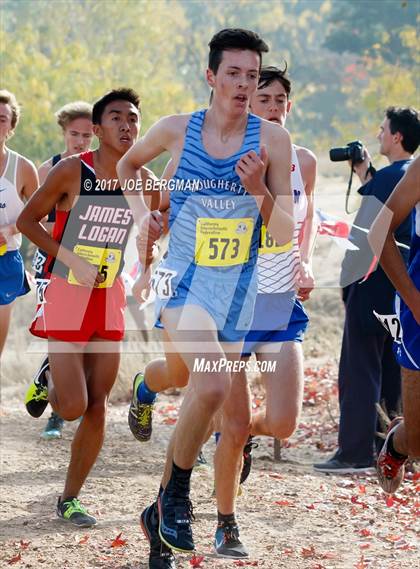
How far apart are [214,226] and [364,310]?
2978mm

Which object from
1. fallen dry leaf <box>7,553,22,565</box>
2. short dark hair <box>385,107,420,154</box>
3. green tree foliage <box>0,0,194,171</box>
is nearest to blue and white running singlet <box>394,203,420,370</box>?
fallen dry leaf <box>7,553,22,565</box>

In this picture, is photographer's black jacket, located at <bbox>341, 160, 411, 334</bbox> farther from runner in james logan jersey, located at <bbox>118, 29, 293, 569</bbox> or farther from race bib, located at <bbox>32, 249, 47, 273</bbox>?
runner in james logan jersey, located at <bbox>118, 29, 293, 569</bbox>

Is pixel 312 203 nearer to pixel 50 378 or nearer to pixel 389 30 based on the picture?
pixel 50 378

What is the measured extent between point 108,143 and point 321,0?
75.5 meters

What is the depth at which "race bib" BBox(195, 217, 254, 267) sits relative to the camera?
4871 mm

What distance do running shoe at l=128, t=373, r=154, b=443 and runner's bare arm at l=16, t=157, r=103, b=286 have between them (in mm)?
922

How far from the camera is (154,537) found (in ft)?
16.4

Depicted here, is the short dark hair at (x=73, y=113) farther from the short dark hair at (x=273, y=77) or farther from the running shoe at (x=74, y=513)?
the running shoe at (x=74, y=513)

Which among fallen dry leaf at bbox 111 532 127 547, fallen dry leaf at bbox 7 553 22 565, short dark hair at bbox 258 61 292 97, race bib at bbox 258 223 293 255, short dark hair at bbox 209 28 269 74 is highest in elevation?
short dark hair at bbox 258 61 292 97

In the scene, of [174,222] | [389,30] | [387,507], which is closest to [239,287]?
[174,222]

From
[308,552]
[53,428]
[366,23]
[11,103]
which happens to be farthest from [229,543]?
[366,23]

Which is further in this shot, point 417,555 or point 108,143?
point 108,143

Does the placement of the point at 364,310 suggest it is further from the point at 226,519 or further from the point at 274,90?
the point at 226,519

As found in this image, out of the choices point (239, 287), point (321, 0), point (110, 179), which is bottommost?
point (239, 287)
